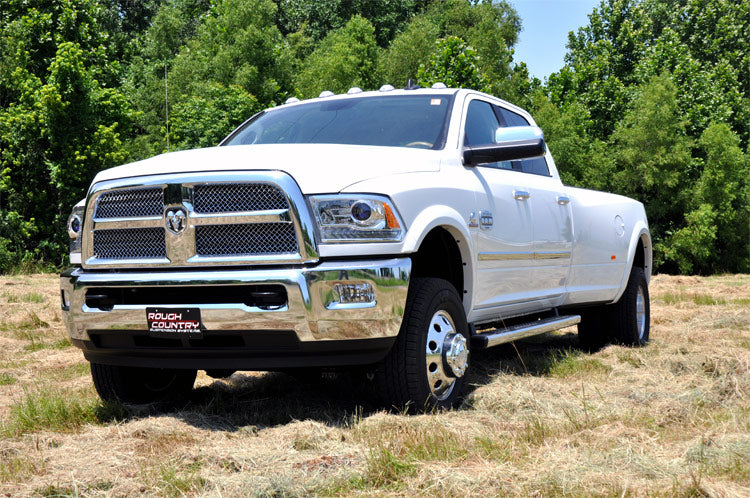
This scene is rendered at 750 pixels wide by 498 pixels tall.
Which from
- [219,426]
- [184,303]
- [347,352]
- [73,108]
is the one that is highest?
[73,108]

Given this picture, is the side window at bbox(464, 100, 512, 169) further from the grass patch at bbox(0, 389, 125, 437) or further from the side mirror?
the grass patch at bbox(0, 389, 125, 437)

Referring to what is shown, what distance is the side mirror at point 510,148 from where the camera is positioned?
4984mm

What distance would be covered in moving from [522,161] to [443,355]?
7.58 ft

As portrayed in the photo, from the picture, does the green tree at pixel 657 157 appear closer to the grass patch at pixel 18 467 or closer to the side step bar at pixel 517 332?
the side step bar at pixel 517 332

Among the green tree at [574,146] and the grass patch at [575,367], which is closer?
the grass patch at [575,367]

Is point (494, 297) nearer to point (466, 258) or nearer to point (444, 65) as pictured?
point (466, 258)

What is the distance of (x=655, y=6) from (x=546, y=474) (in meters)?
46.2

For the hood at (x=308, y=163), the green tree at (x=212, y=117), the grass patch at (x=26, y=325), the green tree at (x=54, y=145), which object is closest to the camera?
the hood at (x=308, y=163)

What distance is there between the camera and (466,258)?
491cm

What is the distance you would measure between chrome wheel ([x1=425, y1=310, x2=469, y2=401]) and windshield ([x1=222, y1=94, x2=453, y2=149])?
3.83 feet

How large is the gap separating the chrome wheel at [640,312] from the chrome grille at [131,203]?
5.06 metres

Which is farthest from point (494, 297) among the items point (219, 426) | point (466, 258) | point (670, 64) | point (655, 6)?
point (655, 6)

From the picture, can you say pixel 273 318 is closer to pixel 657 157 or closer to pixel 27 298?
pixel 27 298

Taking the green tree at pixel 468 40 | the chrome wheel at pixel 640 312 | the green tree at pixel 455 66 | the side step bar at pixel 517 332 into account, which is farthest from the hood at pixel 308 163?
the green tree at pixel 468 40
